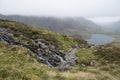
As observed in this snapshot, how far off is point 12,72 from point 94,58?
155 feet

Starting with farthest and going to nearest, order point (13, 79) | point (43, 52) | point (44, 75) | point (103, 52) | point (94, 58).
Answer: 1. point (103, 52)
2. point (94, 58)
3. point (43, 52)
4. point (44, 75)
5. point (13, 79)

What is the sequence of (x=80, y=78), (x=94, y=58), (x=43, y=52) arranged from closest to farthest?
(x=80, y=78), (x=43, y=52), (x=94, y=58)

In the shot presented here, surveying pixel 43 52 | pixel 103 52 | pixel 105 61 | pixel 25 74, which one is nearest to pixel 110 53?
pixel 103 52

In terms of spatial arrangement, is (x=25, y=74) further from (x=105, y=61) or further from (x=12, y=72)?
(x=105, y=61)

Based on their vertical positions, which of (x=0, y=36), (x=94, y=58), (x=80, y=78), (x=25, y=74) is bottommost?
(x=94, y=58)

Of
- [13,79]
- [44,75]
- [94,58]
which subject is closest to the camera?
[13,79]

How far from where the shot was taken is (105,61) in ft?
187

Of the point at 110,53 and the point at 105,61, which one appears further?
the point at 110,53

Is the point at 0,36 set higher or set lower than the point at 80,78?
lower

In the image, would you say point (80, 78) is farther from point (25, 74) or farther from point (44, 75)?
point (25, 74)

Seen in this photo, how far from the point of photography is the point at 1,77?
52.3ft

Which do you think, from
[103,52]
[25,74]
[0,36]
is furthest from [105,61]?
[25,74]

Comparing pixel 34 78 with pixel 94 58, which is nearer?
pixel 34 78

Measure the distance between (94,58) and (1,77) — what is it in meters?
48.0
